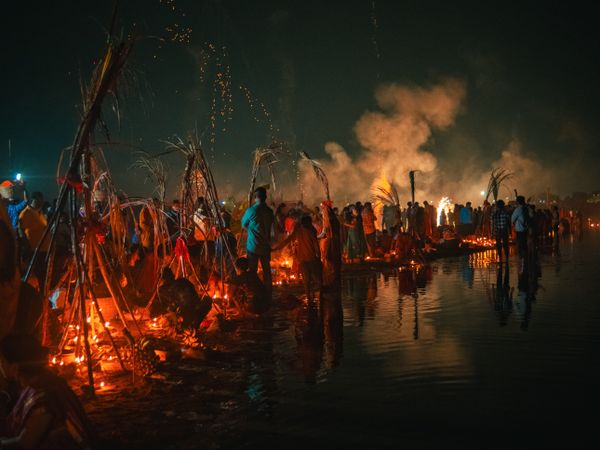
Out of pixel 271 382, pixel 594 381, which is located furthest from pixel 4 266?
pixel 594 381

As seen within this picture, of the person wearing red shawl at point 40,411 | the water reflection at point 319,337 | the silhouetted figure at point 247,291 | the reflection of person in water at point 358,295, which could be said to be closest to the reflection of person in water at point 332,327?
the water reflection at point 319,337

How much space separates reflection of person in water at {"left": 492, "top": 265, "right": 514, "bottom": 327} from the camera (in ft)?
30.6

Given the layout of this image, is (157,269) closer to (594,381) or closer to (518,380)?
(518,380)

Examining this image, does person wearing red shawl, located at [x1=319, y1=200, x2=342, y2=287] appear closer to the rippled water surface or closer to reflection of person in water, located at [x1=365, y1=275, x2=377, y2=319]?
reflection of person in water, located at [x1=365, y1=275, x2=377, y2=319]

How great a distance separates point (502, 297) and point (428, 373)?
579cm

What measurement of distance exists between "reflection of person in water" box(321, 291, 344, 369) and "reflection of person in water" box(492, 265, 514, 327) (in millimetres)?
2407

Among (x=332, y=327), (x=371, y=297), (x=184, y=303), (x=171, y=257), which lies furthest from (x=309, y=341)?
(x=371, y=297)

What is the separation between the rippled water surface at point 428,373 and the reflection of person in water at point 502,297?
3cm

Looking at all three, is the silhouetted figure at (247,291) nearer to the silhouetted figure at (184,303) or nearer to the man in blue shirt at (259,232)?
the man in blue shirt at (259,232)

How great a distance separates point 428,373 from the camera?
6.12m

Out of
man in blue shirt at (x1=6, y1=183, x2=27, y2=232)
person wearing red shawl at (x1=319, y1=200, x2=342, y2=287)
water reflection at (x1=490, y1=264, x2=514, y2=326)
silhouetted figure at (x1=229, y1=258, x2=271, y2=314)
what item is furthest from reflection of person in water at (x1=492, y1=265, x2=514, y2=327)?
man in blue shirt at (x1=6, y1=183, x2=27, y2=232)

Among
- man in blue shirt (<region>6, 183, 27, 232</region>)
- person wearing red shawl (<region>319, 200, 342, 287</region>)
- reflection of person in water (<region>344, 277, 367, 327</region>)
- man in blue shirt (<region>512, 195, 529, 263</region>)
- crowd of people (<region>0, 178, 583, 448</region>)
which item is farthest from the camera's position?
man in blue shirt (<region>512, 195, 529, 263</region>)

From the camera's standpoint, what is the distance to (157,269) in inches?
366

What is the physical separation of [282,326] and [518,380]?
13.4 ft
